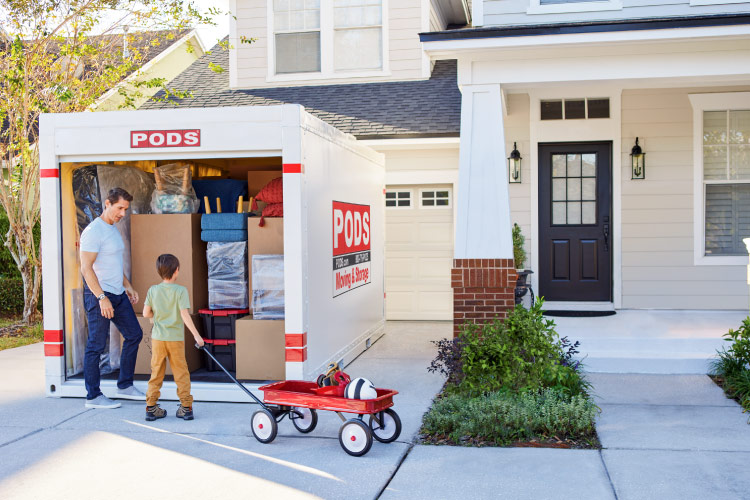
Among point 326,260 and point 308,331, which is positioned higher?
point 326,260

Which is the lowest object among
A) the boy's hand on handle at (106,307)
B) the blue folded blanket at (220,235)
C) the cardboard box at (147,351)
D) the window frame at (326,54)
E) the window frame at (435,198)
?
the cardboard box at (147,351)

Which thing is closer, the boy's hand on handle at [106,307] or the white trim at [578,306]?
the boy's hand on handle at [106,307]

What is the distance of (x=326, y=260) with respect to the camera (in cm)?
767

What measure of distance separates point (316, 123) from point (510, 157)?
4.14 m

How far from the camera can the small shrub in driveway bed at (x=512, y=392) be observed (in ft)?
18.7

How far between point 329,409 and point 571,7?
17.4ft

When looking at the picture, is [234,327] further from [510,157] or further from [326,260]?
[510,157]

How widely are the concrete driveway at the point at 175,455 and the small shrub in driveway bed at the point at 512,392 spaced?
367mm

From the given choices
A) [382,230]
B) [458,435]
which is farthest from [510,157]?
[458,435]

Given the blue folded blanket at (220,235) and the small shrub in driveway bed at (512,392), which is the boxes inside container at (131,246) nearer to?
the blue folded blanket at (220,235)

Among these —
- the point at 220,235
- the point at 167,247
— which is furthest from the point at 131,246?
the point at 220,235

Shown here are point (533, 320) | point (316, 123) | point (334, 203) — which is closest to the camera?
point (533, 320)

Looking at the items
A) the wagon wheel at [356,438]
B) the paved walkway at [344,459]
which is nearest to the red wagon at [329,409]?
the wagon wheel at [356,438]

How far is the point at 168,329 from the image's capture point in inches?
245
